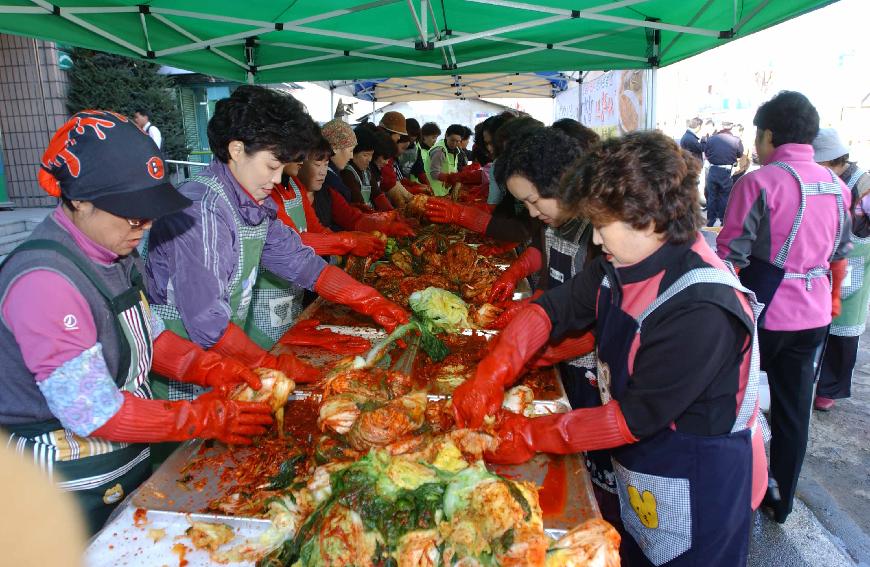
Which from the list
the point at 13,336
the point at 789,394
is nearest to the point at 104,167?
the point at 13,336

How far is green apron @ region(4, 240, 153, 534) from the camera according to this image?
6.16 feet

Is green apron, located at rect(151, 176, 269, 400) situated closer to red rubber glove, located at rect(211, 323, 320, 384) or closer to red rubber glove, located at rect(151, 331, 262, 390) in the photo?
red rubber glove, located at rect(211, 323, 320, 384)

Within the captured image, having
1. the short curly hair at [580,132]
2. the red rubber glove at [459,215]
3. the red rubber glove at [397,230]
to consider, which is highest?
the short curly hair at [580,132]

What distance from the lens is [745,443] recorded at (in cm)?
199

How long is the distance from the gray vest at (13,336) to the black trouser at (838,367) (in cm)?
569

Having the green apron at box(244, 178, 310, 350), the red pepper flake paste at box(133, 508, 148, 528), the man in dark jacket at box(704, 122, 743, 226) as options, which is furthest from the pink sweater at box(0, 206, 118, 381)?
the man in dark jacket at box(704, 122, 743, 226)

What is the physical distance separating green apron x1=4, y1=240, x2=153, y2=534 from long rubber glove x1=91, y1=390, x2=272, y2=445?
205mm

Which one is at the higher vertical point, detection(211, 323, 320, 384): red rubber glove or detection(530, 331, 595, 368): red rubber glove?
detection(211, 323, 320, 384): red rubber glove

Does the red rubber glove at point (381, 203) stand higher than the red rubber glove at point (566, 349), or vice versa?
the red rubber glove at point (381, 203)

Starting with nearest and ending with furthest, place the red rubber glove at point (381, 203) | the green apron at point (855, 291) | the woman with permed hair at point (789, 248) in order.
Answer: the woman with permed hair at point (789, 248) → the green apron at point (855, 291) → the red rubber glove at point (381, 203)

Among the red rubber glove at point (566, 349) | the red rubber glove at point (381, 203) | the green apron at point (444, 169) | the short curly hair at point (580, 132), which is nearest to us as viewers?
the red rubber glove at point (566, 349)

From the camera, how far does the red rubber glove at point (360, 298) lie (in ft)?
10.9

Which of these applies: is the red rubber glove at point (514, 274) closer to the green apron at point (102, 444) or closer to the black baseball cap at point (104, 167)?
the green apron at point (102, 444)

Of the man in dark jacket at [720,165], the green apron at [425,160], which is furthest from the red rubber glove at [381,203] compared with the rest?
the man in dark jacket at [720,165]
